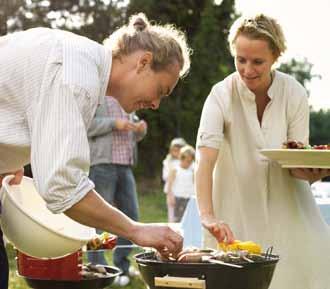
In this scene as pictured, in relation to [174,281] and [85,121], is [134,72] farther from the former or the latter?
[174,281]

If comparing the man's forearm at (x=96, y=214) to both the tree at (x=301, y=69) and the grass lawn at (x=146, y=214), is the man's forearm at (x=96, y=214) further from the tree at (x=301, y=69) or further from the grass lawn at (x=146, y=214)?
the tree at (x=301, y=69)

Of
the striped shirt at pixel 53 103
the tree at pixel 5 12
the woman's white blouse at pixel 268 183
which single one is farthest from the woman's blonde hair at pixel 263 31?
the tree at pixel 5 12

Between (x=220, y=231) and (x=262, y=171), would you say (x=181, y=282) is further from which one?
(x=262, y=171)

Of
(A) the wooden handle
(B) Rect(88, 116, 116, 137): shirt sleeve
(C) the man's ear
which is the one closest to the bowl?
(A) the wooden handle

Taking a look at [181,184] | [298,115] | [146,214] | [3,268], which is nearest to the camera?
[3,268]

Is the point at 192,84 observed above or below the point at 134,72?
below

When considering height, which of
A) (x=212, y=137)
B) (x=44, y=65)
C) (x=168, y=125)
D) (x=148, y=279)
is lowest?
(x=168, y=125)

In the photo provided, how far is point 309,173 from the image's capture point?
306cm

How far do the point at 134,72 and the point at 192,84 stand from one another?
1379 cm

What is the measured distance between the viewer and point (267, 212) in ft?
10.4

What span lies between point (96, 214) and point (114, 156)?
10.6ft

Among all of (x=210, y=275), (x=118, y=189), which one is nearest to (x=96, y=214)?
(x=210, y=275)

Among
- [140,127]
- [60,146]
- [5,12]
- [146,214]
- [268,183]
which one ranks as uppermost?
[5,12]

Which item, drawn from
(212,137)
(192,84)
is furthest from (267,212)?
(192,84)
